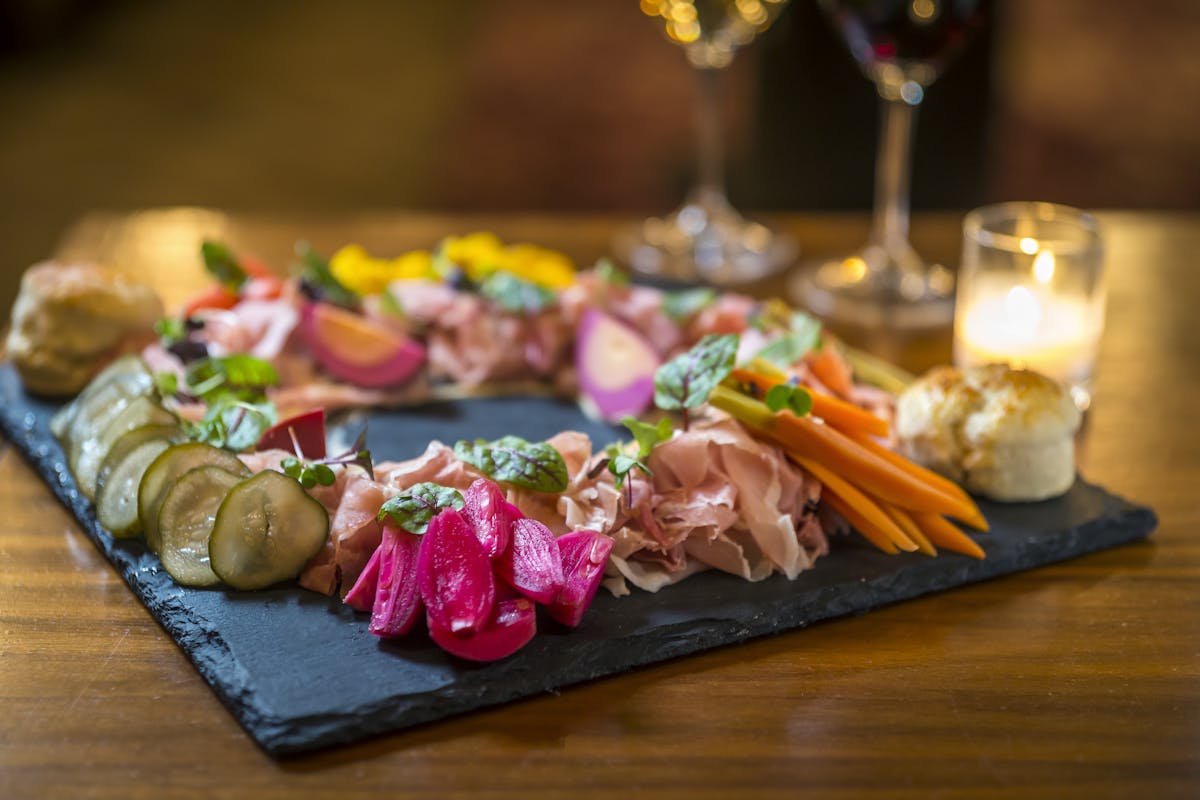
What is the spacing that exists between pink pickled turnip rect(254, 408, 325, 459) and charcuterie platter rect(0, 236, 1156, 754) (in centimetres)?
17

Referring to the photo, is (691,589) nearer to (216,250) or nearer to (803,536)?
(803,536)

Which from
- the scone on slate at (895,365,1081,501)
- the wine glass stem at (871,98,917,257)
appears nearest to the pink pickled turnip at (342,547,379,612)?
the scone on slate at (895,365,1081,501)

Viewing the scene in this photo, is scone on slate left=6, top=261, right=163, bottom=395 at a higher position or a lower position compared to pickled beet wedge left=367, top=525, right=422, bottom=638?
higher

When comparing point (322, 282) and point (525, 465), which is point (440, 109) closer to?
point (322, 282)

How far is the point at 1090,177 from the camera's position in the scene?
17.0 ft

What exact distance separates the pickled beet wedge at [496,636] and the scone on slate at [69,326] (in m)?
0.75

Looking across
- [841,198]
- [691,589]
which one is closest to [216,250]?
[691,589]

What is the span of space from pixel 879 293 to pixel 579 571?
1.10 meters

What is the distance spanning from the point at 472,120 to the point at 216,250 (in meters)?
4.02

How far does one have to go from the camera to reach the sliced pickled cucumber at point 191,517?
1.27 meters

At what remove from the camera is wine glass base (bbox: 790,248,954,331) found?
6.84 ft

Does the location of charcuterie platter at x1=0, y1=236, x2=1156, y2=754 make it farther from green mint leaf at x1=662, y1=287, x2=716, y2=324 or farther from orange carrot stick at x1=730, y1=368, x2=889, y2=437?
green mint leaf at x1=662, y1=287, x2=716, y2=324

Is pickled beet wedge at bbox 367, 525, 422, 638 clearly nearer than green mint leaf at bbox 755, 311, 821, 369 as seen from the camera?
Yes

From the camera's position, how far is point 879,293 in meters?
2.15
